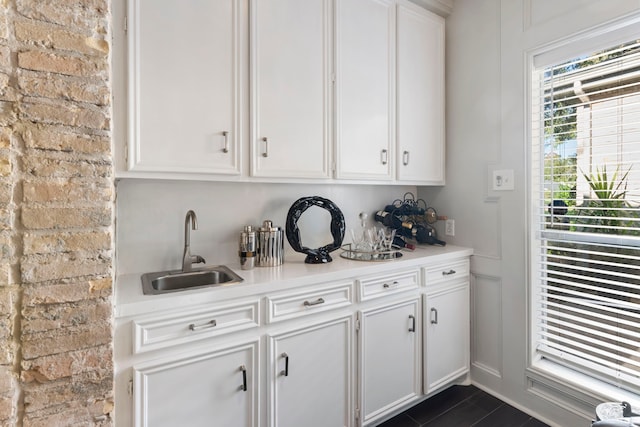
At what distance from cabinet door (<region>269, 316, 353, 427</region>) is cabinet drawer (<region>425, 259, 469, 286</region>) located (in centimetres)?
68

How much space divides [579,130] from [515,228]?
0.66 meters

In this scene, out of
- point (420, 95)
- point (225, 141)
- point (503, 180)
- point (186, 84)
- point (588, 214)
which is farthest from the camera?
point (420, 95)

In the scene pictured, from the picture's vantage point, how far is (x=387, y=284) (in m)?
1.91

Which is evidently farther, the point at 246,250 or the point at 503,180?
the point at 503,180

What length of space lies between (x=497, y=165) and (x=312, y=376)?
70.0 inches

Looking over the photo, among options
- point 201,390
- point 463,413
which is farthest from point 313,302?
point 463,413

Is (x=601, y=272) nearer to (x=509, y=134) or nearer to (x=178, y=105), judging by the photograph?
(x=509, y=134)

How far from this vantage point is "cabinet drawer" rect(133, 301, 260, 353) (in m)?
1.24

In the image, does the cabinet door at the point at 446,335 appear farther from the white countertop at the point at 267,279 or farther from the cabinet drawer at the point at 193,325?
the cabinet drawer at the point at 193,325

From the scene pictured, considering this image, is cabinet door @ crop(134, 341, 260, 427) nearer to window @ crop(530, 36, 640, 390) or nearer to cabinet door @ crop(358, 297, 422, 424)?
cabinet door @ crop(358, 297, 422, 424)

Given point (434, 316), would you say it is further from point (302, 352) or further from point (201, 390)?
point (201, 390)

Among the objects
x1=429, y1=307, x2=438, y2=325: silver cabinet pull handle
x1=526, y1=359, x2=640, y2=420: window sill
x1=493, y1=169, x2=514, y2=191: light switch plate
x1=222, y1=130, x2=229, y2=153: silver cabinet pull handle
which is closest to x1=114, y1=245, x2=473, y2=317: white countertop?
x1=429, y1=307, x2=438, y2=325: silver cabinet pull handle

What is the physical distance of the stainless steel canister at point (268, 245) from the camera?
1.82m

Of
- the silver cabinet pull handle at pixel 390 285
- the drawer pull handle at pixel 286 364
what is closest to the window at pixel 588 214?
the silver cabinet pull handle at pixel 390 285
